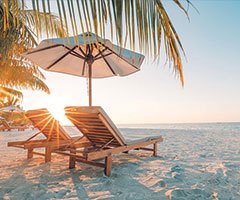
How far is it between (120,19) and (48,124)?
12.0 ft

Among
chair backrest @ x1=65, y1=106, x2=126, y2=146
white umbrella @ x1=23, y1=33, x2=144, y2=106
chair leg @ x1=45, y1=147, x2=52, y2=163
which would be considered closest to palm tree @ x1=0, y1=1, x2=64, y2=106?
white umbrella @ x1=23, y1=33, x2=144, y2=106

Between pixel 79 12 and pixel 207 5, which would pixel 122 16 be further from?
pixel 207 5

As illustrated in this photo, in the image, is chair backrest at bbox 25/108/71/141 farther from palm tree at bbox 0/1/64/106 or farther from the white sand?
palm tree at bbox 0/1/64/106

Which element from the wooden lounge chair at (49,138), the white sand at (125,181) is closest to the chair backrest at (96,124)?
the wooden lounge chair at (49,138)

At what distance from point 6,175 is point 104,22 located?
3.22m

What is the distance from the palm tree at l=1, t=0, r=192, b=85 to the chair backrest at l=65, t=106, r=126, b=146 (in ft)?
6.75

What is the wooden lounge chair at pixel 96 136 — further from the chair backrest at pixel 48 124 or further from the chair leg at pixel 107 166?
the chair backrest at pixel 48 124

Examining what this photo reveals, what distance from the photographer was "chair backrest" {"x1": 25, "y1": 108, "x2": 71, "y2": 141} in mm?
4007

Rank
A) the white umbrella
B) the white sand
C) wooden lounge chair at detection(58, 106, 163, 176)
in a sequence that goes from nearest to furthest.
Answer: the white sand, wooden lounge chair at detection(58, 106, 163, 176), the white umbrella

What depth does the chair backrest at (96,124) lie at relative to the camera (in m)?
3.04

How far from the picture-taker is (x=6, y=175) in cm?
310

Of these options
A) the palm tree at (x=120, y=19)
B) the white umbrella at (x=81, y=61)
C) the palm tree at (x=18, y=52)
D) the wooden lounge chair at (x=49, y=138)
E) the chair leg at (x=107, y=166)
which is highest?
the palm tree at (x=18, y=52)

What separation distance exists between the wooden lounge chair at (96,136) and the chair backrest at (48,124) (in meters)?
0.57

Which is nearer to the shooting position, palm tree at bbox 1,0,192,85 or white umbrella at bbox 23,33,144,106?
palm tree at bbox 1,0,192,85
